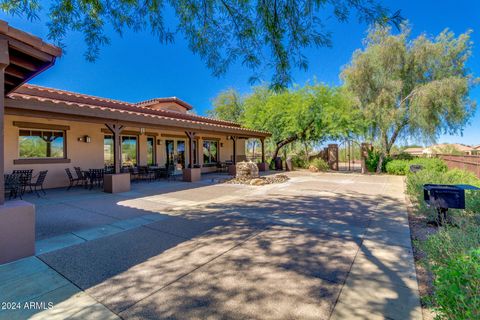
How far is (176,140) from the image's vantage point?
15211 mm

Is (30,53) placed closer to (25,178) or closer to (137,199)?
(137,199)

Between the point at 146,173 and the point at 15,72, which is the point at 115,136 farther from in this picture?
the point at 15,72

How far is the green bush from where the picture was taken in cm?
1290

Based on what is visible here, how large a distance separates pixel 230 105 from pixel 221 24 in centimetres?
2434

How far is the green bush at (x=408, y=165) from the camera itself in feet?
42.3

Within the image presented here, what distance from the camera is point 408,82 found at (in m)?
15.4

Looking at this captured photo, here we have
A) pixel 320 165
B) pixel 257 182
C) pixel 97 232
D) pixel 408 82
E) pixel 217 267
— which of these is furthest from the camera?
pixel 320 165

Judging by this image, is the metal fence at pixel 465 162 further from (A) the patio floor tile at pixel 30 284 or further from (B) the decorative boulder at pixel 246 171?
(A) the patio floor tile at pixel 30 284

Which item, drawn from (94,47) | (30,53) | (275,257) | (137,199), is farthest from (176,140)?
(275,257)

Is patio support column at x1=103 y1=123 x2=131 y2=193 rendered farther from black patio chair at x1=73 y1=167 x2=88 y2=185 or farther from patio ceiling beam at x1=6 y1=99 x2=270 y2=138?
black patio chair at x1=73 y1=167 x2=88 y2=185

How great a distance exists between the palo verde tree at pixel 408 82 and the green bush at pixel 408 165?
72 centimetres

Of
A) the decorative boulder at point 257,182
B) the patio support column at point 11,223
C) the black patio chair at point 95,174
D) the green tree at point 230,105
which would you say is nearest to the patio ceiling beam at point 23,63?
the patio support column at point 11,223

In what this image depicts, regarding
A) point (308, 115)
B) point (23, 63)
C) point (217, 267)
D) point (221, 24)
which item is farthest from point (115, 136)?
point (308, 115)

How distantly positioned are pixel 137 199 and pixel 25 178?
3.63 m
